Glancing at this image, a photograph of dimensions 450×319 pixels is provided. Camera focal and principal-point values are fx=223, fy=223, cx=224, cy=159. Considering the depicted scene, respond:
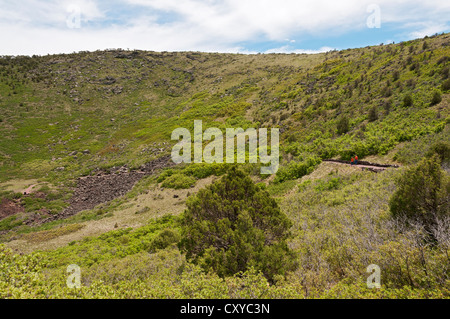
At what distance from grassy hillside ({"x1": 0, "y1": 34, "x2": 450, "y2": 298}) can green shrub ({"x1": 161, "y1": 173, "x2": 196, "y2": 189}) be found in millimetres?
154

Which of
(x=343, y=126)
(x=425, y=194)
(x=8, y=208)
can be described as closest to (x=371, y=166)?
(x=343, y=126)

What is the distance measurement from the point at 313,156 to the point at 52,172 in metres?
38.0

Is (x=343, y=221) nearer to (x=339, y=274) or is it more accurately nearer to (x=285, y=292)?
(x=339, y=274)

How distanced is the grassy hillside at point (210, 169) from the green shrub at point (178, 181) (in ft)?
0.51

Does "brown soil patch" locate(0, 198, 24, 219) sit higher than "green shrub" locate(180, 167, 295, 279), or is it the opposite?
"green shrub" locate(180, 167, 295, 279)

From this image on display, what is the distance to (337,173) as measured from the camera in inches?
689

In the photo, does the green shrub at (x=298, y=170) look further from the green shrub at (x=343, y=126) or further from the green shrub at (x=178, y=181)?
the green shrub at (x=178, y=181)

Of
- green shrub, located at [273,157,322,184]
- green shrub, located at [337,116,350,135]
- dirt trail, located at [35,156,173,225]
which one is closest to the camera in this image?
green shrub, located at [273,157,322,184]
